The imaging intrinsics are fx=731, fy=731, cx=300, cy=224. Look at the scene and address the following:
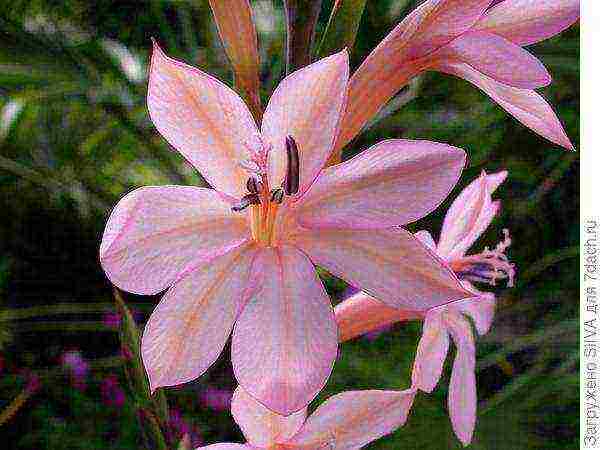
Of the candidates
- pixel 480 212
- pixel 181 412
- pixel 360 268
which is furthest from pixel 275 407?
pixel 181 412

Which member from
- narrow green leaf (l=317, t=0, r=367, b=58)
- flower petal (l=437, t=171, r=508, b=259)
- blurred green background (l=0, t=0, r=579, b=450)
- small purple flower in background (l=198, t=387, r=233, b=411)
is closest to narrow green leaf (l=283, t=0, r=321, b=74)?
narrow green leaf (l=317, t=0, r=367, b=58)

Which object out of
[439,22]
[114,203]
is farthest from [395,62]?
[114,203]

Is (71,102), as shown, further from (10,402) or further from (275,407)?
(275,407)

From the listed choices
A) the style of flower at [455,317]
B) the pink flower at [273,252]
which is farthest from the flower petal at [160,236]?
the style of flower at [455,317]

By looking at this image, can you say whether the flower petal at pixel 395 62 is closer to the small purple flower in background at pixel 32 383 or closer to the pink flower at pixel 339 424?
the pink flower at pixel 339 424

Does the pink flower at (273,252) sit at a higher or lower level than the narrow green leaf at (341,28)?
lower

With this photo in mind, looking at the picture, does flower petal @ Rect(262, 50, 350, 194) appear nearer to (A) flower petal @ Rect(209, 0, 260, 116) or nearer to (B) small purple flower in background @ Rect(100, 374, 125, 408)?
(A) flower petal @ Rect(209, 0, 260, 116)
